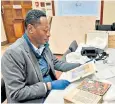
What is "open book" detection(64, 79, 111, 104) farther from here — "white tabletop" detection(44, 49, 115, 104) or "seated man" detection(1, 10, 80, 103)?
"seated man" detection(1, 10, 80, 103)

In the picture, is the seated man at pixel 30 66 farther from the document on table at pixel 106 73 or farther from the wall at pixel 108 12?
the wall at pixel 108 12

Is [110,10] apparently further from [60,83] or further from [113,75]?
[60,83]

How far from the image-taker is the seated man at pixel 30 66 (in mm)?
1143

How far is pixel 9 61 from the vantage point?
1.15m

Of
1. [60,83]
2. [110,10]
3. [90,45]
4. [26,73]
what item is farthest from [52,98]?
[110,10]

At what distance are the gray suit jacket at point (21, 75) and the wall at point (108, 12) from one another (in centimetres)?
240

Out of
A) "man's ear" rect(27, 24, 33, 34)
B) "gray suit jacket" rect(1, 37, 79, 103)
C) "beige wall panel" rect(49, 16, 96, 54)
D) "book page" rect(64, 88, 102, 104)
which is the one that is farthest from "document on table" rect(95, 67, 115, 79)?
"beige wall panel" rect(49, 16, 96, 54)

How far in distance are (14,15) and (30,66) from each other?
327cm

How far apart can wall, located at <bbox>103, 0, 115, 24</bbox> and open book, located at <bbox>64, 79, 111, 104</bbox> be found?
94.3 inches

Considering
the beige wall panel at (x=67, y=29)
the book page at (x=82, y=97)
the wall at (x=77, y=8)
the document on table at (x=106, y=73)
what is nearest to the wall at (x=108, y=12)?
the wall at (x=77, y=8)

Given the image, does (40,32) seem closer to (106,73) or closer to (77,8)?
(106,73)

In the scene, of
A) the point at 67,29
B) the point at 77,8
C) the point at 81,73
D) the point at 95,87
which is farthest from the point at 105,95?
the point at 77,8

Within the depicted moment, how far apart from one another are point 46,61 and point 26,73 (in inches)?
10.4

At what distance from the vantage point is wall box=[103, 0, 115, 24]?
3196 millimetres
